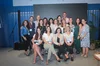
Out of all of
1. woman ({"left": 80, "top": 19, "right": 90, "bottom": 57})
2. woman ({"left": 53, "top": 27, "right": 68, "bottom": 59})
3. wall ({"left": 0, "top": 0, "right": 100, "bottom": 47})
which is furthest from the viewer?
wall ({"left": 0, "top": 0, "right": 100, "bottom": 47})

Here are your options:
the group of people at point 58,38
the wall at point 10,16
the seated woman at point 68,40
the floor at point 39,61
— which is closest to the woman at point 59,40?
the group of people at point 58,38

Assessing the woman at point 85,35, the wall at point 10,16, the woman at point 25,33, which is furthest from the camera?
the wall at point 10,16

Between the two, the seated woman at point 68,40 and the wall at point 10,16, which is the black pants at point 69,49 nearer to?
the seated woman at point 68,40

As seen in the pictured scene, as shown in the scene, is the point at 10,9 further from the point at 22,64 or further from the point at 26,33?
the point at 22,64

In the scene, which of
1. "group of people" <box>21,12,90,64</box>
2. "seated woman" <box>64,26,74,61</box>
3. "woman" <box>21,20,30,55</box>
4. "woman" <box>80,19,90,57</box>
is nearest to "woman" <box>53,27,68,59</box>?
"group of people" <box>21,12,90,64</box>

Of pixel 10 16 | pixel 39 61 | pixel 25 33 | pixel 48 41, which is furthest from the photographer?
pixel 10 16

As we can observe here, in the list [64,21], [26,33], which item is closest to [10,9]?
[26,33]

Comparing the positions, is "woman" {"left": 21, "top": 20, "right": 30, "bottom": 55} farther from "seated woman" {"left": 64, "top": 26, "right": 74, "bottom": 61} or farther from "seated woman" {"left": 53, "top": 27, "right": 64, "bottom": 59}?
"seated woman" {"left": 64, "top": 26, "right": 74, "bottom": 61}

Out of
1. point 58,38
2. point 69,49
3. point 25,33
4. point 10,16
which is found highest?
point 10,16

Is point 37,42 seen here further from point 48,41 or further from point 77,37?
point 77,37

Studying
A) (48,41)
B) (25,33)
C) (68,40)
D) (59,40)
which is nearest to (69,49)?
(68,40)

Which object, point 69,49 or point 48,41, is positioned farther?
point 69,49

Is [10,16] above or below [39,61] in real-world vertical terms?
above

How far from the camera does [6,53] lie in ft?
22.6
